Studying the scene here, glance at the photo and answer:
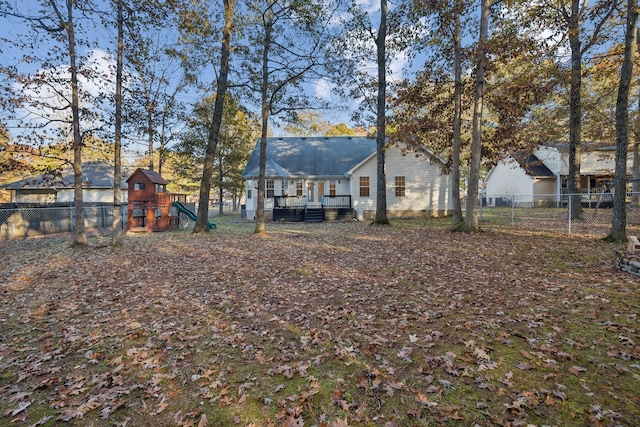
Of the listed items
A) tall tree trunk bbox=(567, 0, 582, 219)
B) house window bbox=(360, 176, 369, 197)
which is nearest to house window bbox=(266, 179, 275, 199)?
house window bbox=(360, 176, 369, 197)

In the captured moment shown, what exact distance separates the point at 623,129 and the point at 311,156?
18.9 m

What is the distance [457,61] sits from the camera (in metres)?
14.1

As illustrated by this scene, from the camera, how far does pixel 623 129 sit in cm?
890

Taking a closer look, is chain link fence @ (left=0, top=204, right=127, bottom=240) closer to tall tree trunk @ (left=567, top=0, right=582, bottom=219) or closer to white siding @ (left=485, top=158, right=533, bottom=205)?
tall tree trunk @ (left=567, top=0, right=582, bottom=219)

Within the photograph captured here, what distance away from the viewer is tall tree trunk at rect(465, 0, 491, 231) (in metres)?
11.5

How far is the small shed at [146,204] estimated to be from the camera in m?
16.5

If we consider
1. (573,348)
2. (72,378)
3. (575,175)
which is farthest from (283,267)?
(575,175)

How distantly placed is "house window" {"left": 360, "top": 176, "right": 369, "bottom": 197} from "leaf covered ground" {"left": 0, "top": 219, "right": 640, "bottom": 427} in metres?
14.5

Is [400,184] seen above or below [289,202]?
above

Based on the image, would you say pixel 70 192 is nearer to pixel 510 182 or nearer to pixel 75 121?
pixel 75 121

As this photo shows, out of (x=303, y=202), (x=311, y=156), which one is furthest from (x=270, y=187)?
(x=311, y=156)

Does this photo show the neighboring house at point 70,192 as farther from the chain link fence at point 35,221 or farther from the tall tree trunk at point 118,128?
the tall tree trunk at point 118,128

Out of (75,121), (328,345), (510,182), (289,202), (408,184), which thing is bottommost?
(328,345)

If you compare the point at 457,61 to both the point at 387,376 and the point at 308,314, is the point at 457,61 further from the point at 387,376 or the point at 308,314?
the point at 387,376
